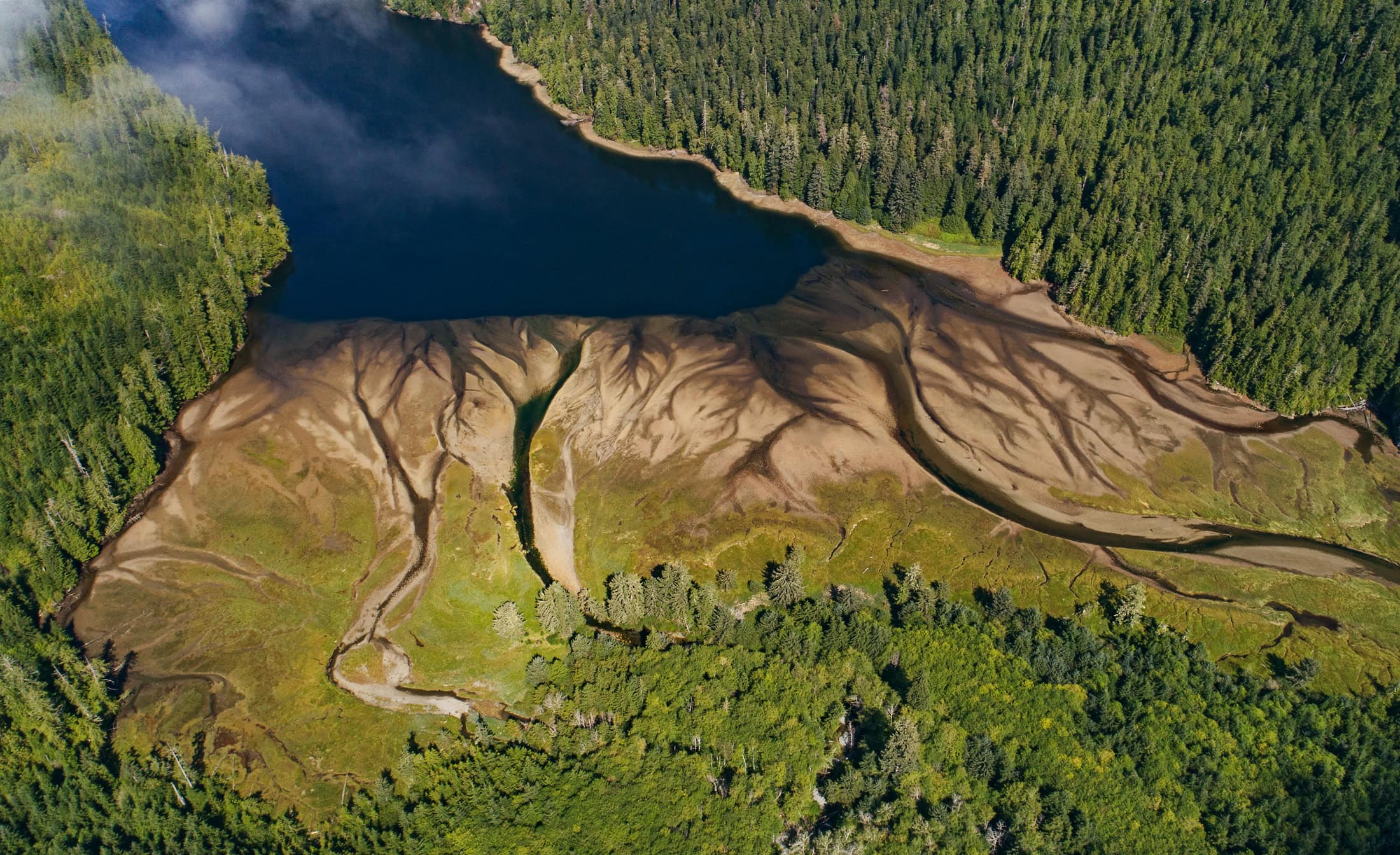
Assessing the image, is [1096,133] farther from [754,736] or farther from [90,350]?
[90,350]

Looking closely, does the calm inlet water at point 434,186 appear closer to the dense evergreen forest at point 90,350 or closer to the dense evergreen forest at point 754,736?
the dense evergreen forest at point 90,350

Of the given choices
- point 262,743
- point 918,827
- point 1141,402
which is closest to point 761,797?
point 918,827

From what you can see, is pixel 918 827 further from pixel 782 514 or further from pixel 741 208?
pixel 741 208

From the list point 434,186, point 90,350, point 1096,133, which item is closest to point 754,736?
point 90,350

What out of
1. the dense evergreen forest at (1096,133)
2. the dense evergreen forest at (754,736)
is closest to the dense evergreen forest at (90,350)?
the dense evergreen forest at (754,736)

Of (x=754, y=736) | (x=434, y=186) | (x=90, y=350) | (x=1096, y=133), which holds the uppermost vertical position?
(x=1096, y=133)

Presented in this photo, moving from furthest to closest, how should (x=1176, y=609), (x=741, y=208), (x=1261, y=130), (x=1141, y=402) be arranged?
(x=741, y=208) → (x=1261, y=130) → (x=1141, y=402) → (x=1176, y=609)

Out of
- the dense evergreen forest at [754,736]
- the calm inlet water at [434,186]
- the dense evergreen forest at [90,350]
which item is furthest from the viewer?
the calm inlet water at [434,186]
